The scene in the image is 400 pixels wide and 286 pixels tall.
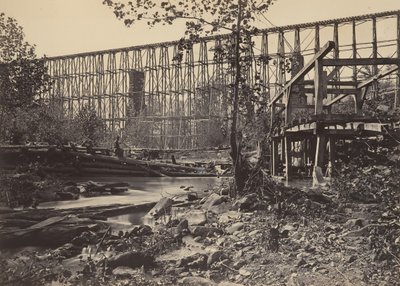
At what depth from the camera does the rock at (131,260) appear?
5305 mm

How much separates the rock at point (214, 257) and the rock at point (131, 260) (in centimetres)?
70

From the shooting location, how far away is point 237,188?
27.8ft

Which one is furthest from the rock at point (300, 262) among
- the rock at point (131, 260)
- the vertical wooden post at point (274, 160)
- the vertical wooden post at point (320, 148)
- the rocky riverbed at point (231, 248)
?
the vertical wooden post at point (274, 160)

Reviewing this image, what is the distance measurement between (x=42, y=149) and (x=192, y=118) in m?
18.4

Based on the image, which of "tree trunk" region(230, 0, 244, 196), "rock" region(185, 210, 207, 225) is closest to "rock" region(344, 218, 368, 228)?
"rock" region(185, 210, 207, 225)

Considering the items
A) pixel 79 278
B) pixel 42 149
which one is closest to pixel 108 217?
pixel 79 278

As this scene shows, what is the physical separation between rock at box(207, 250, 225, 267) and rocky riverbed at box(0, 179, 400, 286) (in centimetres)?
1

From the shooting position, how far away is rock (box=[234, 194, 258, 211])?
7.33 metres

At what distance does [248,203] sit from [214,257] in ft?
7.41

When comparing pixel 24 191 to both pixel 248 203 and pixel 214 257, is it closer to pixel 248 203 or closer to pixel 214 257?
pixel 248 203

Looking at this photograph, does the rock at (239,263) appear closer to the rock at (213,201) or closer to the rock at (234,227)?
the rock at (234,227)

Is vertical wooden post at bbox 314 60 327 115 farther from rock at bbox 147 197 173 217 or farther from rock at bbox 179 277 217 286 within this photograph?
rock at bbox 179 277 217 286

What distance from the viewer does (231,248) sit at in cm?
565

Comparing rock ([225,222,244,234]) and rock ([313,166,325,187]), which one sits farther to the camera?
rock ([313,166,325,187])
